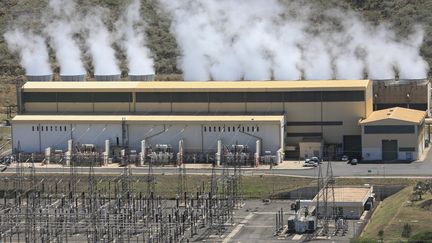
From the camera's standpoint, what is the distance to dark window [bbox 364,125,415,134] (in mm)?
65000

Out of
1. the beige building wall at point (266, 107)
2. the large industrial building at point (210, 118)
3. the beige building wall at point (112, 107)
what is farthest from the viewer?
the beige building wall at point (112, 107)

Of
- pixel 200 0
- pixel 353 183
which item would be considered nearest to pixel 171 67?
pixel 200 0

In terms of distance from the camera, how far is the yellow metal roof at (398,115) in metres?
65.3

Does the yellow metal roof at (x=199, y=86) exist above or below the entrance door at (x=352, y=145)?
above

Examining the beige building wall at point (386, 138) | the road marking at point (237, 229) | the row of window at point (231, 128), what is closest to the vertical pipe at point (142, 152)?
the row of window at point (231, 128)

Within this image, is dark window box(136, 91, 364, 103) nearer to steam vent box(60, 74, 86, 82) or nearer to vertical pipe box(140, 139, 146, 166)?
vertical pipe box(140, 139, 146, 166)

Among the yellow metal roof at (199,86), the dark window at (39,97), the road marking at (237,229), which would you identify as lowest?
the road marking at (237,229)

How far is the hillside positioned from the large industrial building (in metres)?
25.2

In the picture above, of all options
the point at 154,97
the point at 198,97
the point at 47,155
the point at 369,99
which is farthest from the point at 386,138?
the point at 47,155

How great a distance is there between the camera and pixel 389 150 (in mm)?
65312

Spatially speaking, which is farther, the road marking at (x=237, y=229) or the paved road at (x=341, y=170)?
the paved road at (x=341, y=170)

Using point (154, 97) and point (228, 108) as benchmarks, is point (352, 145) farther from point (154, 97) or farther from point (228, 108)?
point (154, 97)

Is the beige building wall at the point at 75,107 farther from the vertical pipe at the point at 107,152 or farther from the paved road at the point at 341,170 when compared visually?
the paved road at the point at 341,170

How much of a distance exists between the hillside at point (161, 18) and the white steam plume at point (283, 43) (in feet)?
3.98
